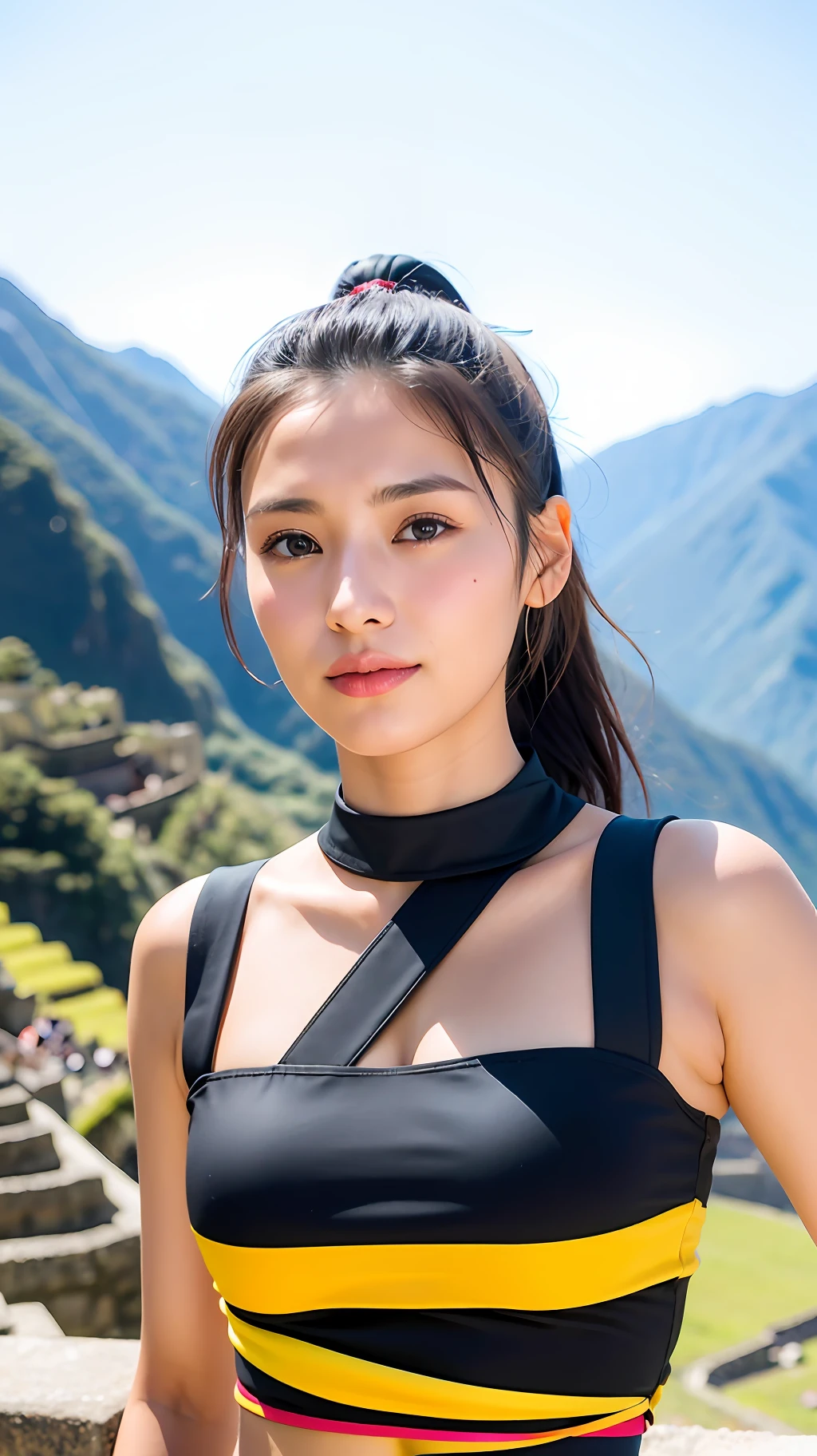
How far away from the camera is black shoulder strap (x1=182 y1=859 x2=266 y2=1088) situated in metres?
1.47

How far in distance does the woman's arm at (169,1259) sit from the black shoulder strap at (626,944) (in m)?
0.56

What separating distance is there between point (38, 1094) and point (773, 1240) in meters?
30.0

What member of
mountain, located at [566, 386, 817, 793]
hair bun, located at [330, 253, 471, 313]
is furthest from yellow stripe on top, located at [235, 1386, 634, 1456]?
mountain, located at [566, 386, 817, 793]

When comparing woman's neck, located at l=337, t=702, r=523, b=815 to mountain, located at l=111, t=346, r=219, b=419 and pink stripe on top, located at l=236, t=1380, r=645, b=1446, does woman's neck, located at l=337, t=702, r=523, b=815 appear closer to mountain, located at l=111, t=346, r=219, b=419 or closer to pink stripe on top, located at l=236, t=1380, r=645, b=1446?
pink stripe on top, located at l=236, t=1380, r=645, b=1446

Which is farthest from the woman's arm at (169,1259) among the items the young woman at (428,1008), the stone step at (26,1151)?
the stone step at (26,1151)

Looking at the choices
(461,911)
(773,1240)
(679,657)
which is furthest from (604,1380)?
(679,657)

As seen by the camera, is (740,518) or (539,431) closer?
(539,431)

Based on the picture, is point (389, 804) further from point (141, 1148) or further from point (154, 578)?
point (154, 578)

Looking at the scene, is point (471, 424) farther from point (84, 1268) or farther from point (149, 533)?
point (149, 533)

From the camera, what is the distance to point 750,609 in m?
135

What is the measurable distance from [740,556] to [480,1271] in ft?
482

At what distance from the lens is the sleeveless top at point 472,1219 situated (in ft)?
3.89

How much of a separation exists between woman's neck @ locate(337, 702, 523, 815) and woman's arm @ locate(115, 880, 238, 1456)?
1.11ft

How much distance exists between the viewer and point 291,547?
1421 mm
